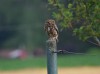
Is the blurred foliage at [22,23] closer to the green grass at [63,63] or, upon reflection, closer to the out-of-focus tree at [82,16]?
the green grass at [63,63]

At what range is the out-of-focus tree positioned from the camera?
184 inches

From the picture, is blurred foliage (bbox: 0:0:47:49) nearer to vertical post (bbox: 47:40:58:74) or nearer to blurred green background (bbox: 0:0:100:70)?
blurred green background (bbox: 0:0:100:70)

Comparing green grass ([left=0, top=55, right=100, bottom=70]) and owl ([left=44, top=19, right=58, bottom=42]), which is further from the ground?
green grass ([left=0, top=55, right=100, bottom=70])

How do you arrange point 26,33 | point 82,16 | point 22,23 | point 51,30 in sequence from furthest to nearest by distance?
point 22,23, point 26,33, point 82,16, point 51,30

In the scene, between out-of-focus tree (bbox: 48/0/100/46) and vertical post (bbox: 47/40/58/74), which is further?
out-of-focus tree (bbox: 48/0/100/46)

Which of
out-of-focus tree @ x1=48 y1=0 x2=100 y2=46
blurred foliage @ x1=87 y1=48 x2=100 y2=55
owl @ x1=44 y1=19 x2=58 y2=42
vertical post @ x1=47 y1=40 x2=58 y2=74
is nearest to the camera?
vertical post @ x1=47 y1=40 x2=58 y2=74

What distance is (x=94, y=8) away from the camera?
465 cm

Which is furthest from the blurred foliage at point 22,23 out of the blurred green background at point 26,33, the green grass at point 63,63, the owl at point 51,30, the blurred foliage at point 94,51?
the owl at point 51,30

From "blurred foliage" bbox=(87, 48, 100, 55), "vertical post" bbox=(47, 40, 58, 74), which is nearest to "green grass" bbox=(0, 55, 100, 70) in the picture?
"blurred foliage" bbox=(87, 48, 100, 55)

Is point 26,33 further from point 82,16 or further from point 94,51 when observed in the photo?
point 82,16

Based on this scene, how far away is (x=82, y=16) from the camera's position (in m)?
4.75

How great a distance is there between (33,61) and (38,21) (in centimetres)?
902

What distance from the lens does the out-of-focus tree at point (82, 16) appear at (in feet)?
15.3

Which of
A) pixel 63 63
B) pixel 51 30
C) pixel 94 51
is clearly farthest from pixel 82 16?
pixel 94 51
